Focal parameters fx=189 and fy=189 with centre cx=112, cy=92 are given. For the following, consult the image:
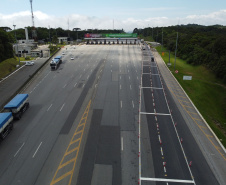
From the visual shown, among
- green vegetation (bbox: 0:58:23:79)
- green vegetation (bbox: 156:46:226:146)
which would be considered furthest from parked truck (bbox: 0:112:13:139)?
green vegetation (bbox: 156:46:226:146)

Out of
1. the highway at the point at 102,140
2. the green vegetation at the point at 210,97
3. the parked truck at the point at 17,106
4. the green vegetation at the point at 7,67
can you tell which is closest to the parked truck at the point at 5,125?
the highway at the point at 102,140

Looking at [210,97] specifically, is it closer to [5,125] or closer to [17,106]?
[17,106]

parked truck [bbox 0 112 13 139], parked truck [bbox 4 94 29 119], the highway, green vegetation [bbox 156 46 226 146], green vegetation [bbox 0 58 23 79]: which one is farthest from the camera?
green vegetation [bbox 0 58 23 79]

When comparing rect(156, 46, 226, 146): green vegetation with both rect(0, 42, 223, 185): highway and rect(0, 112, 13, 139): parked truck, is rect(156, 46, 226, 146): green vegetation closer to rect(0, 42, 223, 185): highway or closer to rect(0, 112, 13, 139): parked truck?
rect(0, 42, 223, 185): highway

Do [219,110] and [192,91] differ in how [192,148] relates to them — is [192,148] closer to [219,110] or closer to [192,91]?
[219,110]

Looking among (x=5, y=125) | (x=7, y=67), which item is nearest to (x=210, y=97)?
(x=5, y=125)

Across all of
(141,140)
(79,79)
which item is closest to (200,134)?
(141,140)
